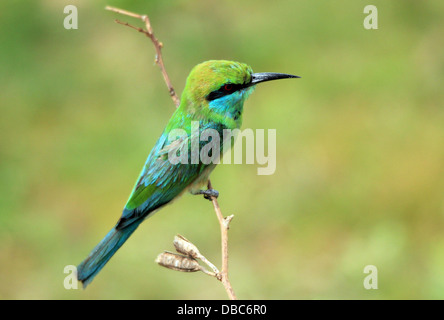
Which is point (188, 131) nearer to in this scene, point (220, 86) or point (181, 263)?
point (220, 86)

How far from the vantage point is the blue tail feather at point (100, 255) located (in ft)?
7.93

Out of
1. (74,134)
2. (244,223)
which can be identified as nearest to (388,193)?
(244,223)

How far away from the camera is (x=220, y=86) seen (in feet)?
8.52

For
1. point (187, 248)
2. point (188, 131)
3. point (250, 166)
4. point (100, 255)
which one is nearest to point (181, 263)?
point (187, 248)

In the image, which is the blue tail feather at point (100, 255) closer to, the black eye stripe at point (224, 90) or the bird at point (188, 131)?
the bird at point (188, 131)

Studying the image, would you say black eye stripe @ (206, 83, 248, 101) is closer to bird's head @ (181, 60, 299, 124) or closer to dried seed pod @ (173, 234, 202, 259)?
bird's head @ (181, 60, 299, 124)

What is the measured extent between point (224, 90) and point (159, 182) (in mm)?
506

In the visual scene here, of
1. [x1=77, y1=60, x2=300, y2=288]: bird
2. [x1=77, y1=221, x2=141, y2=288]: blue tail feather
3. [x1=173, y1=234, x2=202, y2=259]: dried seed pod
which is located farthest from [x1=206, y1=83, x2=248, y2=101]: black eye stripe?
[x1=173, y1=234, x2=202, y2=259]: dried seed pod

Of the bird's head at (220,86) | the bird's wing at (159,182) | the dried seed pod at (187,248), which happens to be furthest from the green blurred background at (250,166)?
the dried seed pod at (187,248)

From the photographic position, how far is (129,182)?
171 inches

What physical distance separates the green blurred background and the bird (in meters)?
1.20

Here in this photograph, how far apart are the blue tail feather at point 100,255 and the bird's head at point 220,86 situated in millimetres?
618
